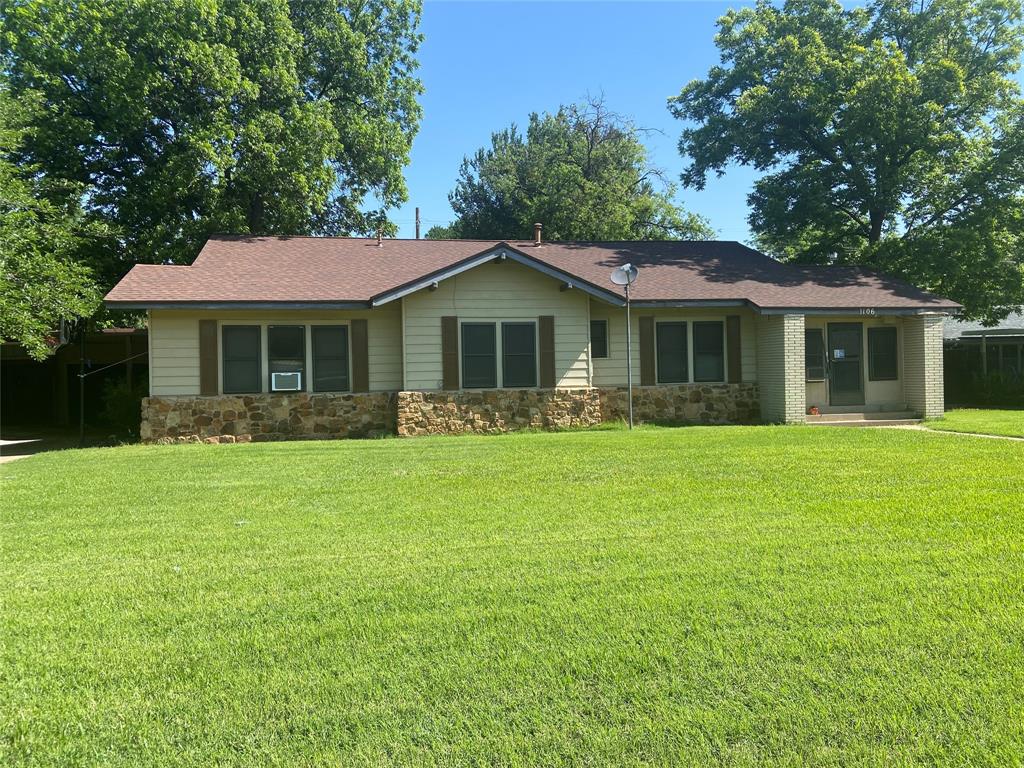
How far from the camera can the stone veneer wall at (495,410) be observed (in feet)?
47.4

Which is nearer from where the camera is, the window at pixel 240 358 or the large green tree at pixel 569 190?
the window at pixel 240 358

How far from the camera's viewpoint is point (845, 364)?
1669 centimetres

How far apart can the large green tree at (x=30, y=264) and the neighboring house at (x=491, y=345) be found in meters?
1.36

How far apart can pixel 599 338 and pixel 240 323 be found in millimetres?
7337

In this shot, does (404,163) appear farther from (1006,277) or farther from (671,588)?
(671,588)

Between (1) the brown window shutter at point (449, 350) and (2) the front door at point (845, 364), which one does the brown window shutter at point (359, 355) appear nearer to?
(1) the brown window shutter at point (449, 350)

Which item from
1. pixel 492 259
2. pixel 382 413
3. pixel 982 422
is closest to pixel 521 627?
pixel 492 259

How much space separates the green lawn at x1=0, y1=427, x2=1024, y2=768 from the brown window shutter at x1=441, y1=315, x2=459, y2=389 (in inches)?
290

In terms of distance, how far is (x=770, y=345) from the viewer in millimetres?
16000

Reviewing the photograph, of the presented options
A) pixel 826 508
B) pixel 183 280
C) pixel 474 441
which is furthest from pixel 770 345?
pixel 183 280

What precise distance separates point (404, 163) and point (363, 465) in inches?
634

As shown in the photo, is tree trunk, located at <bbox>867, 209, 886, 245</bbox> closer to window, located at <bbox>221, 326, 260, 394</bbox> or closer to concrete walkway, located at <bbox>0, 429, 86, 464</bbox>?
window, located at <bbox>221, 326, 260, 394</bbox>

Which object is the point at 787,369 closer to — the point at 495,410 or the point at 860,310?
the point at 860,310

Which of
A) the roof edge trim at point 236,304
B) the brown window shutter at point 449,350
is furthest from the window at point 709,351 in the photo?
the roof edge trim at point 236,304
